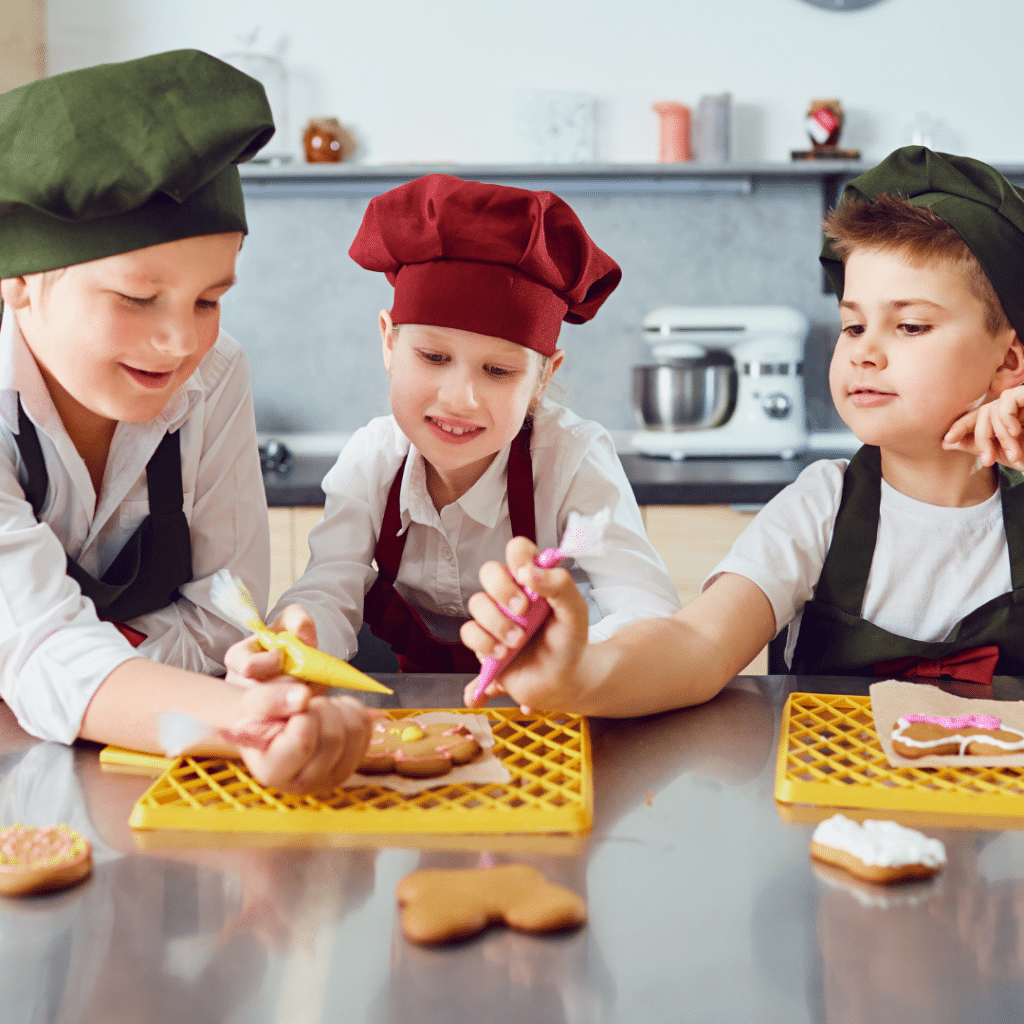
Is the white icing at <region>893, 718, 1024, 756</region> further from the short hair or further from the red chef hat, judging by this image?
the red chef hat

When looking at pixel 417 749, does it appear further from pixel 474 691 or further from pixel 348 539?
pixel 348 539

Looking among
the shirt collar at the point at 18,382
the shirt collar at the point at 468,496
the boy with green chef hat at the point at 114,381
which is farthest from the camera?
the shirt collar at the point at 468,496

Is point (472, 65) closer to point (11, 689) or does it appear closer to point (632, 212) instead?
point (632, 212)

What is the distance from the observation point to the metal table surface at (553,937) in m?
0.47

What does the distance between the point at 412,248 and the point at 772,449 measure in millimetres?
1682

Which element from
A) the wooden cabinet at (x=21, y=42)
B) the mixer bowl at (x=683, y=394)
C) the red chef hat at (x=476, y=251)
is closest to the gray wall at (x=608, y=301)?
the mixer bowl at (x=683, y=394)

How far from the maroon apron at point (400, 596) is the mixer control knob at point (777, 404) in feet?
4.82

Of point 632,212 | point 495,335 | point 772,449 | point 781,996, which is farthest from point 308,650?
point 632,212

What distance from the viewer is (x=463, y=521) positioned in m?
1.31

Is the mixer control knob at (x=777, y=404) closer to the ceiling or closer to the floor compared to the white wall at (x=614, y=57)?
closer to the floor

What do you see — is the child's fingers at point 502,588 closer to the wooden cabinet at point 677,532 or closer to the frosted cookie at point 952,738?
the frosted cookie at point 952,738

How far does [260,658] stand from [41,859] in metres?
0.23

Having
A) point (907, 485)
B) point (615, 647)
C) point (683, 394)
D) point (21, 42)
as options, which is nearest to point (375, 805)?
point (615, 647)

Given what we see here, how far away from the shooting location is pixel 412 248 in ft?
3.79
